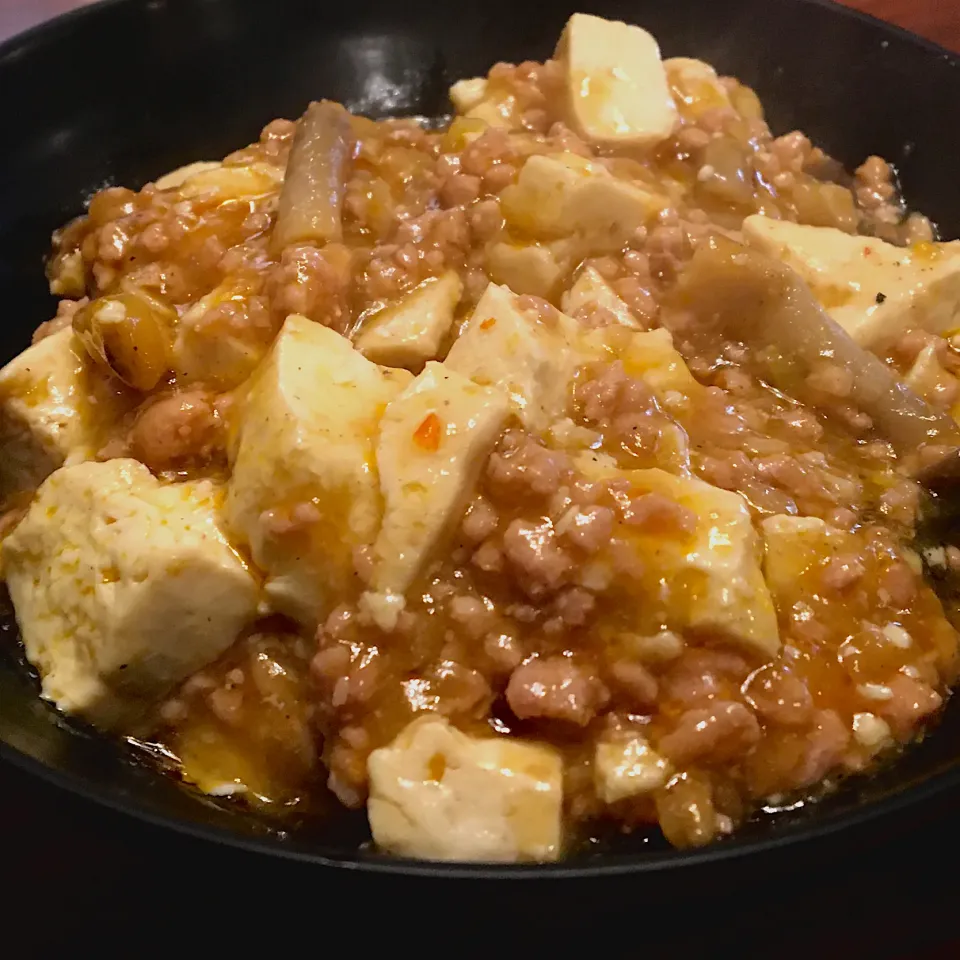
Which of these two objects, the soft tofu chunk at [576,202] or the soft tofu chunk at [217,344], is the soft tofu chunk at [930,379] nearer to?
the soft tofu chunk at [576,202]

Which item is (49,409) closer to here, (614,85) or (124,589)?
(124,589)

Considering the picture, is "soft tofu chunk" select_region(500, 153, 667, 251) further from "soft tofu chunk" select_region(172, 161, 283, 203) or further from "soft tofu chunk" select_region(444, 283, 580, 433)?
"soft tofu chunk" select_region(172, 161, 283, 203)

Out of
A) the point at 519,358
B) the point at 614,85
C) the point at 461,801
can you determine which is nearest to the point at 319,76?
the point at 614,85

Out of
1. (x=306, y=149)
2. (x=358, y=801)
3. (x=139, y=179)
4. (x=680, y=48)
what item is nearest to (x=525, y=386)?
(x=358, y=801)

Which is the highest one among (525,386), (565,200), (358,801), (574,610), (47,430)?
(565,200)

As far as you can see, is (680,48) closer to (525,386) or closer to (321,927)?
(525,386)

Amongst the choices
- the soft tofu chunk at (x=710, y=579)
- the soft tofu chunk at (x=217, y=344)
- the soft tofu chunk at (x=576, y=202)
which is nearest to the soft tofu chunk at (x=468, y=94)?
the soft tofu chunk at (x=576, y=202)
